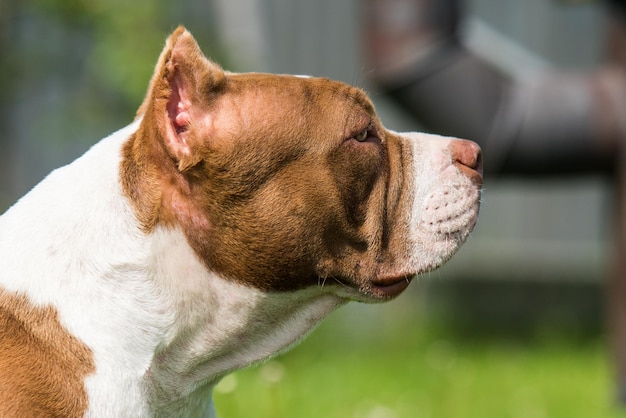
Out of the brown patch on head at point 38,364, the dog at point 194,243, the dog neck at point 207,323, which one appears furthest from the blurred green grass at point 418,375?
the brown patch on head at point 38,364

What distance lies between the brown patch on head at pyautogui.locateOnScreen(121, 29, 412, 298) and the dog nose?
1.22ft

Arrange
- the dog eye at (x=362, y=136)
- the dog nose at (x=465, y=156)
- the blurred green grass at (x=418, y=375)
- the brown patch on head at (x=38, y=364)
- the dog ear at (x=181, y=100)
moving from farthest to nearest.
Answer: the blurred green grass at (x=418, y=375) < the dog nose at (x=465, y=156) < the dog eye at (x=362, y=136) < the dog ear at (x=181, y=100) < the brown patch on head at (x=38, y=364)

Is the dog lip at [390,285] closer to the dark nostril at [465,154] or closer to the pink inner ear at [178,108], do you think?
the dark nostril at [465,154]

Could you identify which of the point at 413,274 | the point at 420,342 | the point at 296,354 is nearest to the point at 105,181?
the point at 413,274

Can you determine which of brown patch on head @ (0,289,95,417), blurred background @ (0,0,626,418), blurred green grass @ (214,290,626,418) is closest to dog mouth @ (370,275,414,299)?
blurred green grass @ (214,290,626,418)

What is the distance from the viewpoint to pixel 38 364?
9.71 feet

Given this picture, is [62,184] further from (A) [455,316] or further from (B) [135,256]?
(A) [455,316]

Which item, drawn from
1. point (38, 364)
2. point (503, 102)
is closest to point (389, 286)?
point (38, 364)

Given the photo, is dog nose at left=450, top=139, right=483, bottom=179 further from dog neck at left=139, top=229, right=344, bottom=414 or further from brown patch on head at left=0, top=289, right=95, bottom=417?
brown patch on head at left=0, top=289, right=95, bottom=417

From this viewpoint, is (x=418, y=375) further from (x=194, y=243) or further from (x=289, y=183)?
(x=194, y=243)

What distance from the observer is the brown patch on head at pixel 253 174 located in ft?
10.3

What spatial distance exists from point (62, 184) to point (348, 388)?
4.03 m

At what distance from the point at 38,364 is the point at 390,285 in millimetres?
1220

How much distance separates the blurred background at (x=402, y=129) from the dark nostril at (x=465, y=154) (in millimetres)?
3744
